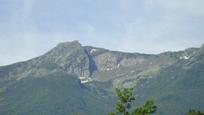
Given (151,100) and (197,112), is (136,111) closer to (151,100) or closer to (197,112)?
(151,100)

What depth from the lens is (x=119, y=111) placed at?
93.4 metres

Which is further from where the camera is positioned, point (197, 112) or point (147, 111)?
point (197, 112)

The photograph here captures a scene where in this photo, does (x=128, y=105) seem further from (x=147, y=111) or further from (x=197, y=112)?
(x=197, y=112)

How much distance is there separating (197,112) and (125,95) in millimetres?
27092

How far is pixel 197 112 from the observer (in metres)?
115

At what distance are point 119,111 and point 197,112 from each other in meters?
28.2

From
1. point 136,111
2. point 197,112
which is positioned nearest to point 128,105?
point 136,111

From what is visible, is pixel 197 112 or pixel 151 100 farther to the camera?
pixel 197 112

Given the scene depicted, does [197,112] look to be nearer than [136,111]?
No

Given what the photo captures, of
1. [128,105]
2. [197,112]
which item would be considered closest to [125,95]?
[128,105]

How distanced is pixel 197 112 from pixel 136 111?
26.9m

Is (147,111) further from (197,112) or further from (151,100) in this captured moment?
(197,112)

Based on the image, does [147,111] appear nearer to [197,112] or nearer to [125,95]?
[125,95]

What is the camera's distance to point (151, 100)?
94.5 metres
